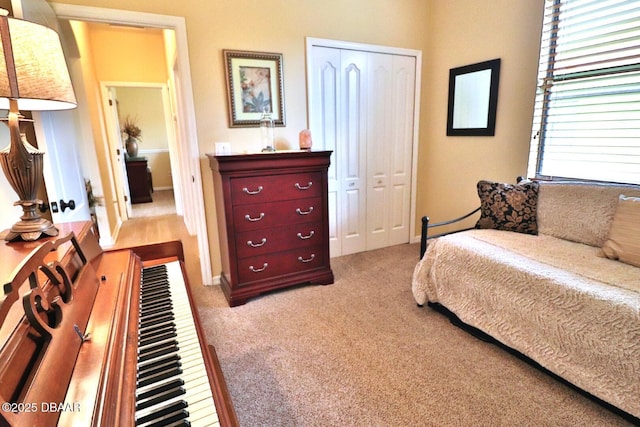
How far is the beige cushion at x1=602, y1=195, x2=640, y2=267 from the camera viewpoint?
1815mm

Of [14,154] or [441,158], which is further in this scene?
[441,158]

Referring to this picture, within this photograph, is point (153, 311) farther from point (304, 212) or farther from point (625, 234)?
point (625, 234)

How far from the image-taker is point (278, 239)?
2.68 m

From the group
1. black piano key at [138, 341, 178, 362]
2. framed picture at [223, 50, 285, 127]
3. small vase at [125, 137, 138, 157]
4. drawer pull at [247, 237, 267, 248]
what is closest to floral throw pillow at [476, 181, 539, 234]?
drawer pull at [247, 237, 267, 248]

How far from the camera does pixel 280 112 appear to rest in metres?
2.98

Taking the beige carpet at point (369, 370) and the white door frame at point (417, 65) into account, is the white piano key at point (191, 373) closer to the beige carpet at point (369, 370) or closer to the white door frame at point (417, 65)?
the beige carpet at point (369, 370)

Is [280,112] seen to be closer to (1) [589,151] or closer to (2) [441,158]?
(2) [441,158]

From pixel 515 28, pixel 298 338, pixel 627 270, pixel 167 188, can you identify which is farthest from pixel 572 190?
pixel 167 188

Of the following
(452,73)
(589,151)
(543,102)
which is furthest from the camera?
(452,73)

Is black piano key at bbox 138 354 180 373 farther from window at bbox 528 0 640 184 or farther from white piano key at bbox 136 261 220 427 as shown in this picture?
window at bbox 528 0 640 184

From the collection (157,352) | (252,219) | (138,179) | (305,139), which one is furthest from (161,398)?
(138,179)

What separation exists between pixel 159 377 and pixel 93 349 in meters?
0.18

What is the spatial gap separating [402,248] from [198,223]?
7.36ft

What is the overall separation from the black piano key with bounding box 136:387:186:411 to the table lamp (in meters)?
0.78
